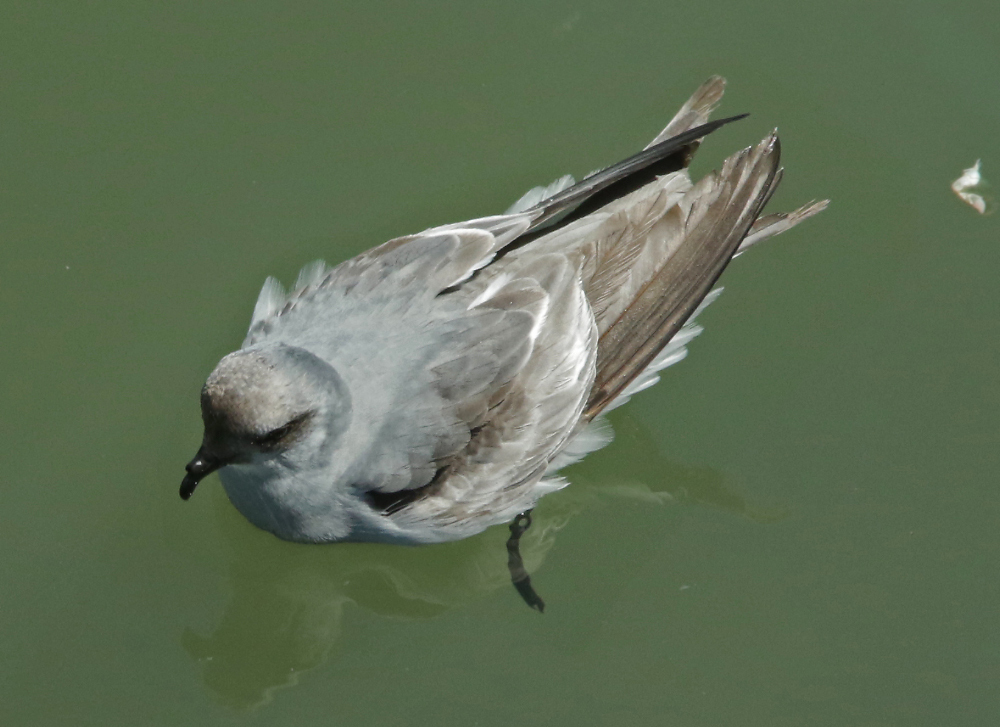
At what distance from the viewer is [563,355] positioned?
557 centimetres

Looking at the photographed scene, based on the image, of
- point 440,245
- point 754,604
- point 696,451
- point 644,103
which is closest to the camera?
point 440,245

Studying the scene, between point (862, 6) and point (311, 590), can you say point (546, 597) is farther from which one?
point (862, 6)

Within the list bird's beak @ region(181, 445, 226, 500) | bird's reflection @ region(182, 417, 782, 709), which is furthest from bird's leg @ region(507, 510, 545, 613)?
bird's beak @ region(181, 445, 226, 500)

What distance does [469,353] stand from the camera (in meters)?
5.30

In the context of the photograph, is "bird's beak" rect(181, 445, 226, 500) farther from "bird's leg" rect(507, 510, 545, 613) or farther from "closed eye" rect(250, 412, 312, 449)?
"bird's leg" rect(507, 510, 545, 613)

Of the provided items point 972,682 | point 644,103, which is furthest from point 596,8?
point 972,682

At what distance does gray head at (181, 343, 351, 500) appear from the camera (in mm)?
4801

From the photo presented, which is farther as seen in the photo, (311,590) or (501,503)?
(311,590)

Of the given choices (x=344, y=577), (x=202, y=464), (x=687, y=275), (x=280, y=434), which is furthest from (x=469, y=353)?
(x=344, y=577)

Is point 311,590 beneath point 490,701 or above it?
above

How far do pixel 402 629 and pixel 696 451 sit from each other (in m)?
1.90

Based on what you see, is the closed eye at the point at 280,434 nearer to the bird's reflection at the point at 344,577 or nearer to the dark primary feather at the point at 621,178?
the bird's reflection at the point at 344,577

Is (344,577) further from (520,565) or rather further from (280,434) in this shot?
(280,434)

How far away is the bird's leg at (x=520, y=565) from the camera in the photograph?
600 centimetres
